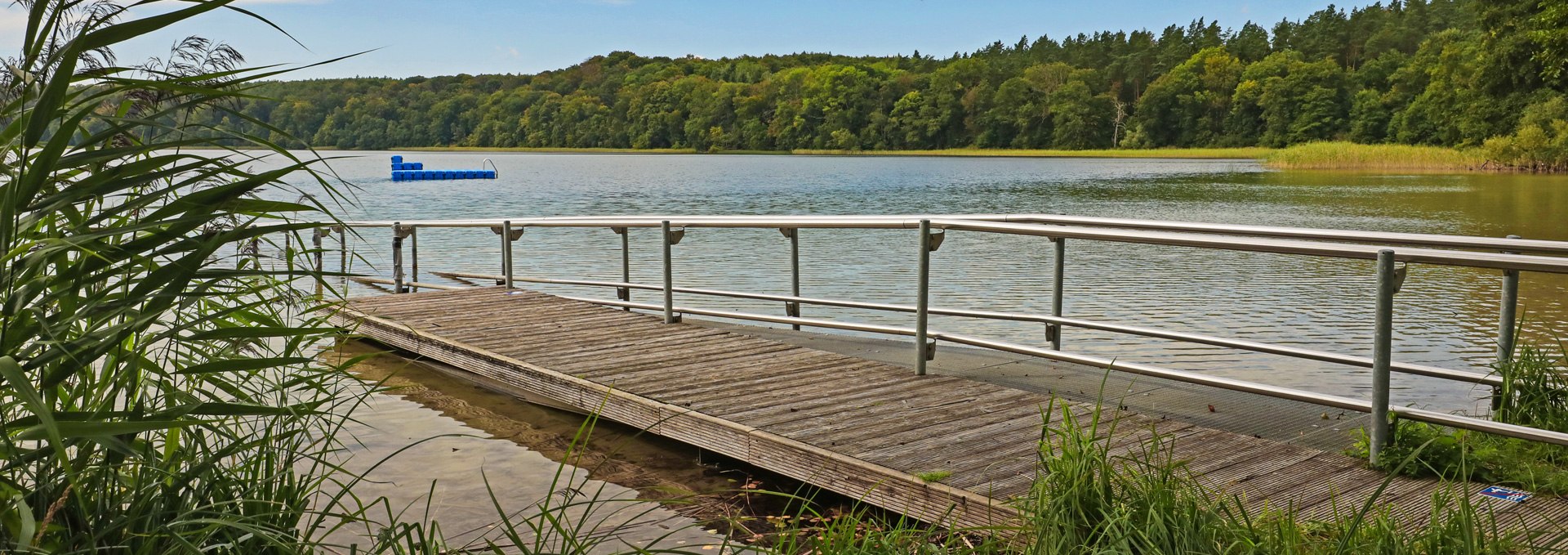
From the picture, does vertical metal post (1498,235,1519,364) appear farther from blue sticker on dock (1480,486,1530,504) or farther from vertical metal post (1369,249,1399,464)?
blue sticker on dock (1480,486,1530,504)

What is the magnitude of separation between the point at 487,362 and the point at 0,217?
4280 mm

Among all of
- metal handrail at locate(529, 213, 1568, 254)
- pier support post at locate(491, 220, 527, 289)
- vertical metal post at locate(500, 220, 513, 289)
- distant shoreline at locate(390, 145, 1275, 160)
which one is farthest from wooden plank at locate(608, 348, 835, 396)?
distant shoreline at locate(390, 145, 1275, 160)

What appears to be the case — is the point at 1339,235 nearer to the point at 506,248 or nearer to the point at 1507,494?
the point at 1507,494

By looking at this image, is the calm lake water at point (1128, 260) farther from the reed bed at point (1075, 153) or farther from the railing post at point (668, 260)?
the reed bed at point (1075, 153)

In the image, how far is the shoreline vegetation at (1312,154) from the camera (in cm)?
4722

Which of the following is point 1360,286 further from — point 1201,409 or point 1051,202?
point 1051,202

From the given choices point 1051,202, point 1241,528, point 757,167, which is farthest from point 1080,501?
point 757,167

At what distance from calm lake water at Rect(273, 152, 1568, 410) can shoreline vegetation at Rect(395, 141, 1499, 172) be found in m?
5.27

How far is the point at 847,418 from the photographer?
4.43 metres

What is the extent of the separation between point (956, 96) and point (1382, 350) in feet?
308

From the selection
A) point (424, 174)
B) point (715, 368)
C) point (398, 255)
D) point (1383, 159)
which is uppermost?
point (1383, 159)

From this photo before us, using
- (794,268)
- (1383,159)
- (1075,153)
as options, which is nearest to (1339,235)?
(794,268)

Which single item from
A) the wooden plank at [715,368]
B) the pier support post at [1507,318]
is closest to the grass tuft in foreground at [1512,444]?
the pier support post at [1507,318]

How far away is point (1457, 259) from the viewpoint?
11.5ft
